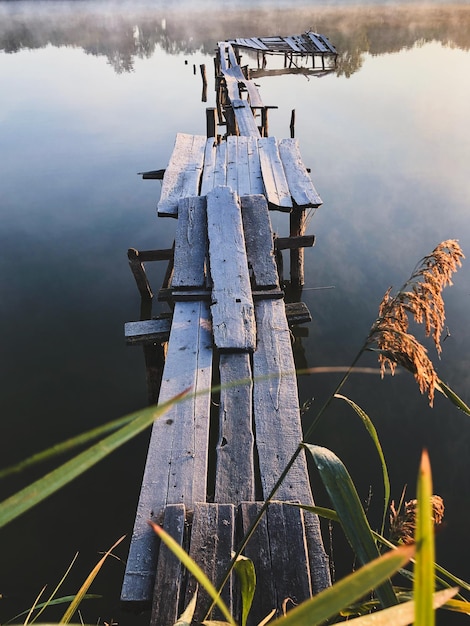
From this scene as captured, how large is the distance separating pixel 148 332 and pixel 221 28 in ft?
150

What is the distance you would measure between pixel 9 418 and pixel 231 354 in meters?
3.89

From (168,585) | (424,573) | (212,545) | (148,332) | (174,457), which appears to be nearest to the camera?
(424,573)

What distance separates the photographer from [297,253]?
7.86m

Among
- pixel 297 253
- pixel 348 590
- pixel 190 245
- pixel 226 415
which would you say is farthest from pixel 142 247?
pixel 348 590

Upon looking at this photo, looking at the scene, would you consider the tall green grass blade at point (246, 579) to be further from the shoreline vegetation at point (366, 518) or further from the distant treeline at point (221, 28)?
the distant treeline at point (221, 28)

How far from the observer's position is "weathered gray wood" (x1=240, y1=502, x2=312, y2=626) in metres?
2.04

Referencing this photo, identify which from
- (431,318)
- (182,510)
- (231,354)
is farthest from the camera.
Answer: (231,354)

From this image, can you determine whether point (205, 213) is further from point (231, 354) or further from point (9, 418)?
point (9, 418)

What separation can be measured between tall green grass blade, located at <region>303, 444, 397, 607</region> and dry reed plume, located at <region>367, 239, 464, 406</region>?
346 millimetres

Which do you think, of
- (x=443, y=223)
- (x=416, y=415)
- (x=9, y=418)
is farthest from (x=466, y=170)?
(x=9, y=418)

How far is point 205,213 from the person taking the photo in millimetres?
5211

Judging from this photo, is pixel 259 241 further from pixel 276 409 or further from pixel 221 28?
pixel 221 28

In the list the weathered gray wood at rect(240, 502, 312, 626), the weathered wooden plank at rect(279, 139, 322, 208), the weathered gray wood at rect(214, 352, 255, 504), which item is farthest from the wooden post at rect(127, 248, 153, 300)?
the weathered gray wood at rect(240, 502, 312, 626)

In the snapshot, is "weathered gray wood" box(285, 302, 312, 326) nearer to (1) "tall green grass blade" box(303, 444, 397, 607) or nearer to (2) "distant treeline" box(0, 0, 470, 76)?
(1) "tall green grass blade" box(303, 444, 397, 607)
